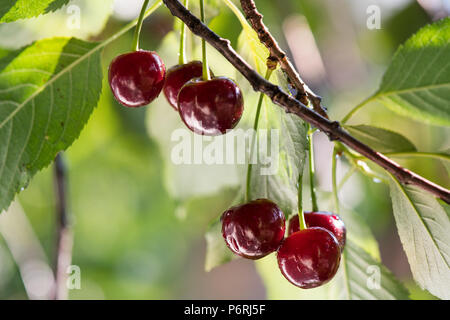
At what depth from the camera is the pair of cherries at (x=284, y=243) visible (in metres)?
0.70

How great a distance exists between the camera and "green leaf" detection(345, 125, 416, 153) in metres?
0.82

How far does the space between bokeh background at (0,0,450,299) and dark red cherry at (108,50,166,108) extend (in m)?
0.22

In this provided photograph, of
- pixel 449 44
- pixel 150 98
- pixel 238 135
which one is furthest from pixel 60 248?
pixel 449 44

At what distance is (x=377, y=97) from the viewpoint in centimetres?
89

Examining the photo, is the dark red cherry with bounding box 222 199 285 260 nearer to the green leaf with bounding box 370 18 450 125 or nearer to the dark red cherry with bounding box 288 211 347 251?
the dark red cherry with bounding box 288 211 347 251

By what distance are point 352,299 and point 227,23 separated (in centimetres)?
72

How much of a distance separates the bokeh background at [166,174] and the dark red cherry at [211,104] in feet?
1.12

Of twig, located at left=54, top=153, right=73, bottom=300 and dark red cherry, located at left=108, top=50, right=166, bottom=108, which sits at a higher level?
twig, located at left=54, top=153, right=73, bottom=300

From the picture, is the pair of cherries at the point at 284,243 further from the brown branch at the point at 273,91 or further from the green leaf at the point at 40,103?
the green leaf at the point at 40,103

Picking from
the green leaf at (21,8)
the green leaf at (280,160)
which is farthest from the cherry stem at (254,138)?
the green leaf at (21,8)

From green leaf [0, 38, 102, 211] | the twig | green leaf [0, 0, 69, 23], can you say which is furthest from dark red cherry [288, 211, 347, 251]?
the twig

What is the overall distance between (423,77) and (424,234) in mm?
268
